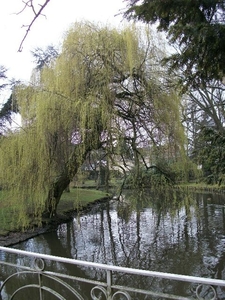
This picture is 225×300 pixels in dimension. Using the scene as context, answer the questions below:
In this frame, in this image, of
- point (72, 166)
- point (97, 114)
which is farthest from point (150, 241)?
point (97, 114)

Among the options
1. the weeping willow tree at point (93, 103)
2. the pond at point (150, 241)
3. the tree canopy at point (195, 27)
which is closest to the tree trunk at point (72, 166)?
the weeping willow tree at point (93, 103)

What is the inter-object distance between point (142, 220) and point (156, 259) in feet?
15.8

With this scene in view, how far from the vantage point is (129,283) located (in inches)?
214

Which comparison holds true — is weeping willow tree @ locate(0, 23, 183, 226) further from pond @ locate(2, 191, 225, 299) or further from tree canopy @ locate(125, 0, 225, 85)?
tree canopy @ locate(125, 0, 225, 85)

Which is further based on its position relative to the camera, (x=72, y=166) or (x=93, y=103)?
(x=72, y=166)

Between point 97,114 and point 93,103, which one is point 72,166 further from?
point 93,103

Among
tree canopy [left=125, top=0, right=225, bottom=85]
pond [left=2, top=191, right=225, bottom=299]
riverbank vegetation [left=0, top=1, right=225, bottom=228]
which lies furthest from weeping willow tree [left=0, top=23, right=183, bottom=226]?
tree canopy [left=125, top=0, right=225, bottom=85]

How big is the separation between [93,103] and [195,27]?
469cm

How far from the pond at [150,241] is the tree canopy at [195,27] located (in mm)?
3645

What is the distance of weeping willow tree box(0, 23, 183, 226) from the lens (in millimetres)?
8094

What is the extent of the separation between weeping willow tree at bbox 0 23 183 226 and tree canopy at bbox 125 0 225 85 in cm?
382

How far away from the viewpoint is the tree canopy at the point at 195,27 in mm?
3510

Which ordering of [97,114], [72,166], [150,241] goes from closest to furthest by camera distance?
[97,114]
[150,241]
[72,166]

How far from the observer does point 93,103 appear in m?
7.98
